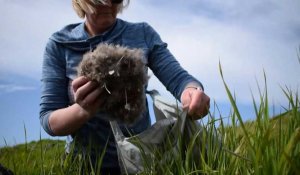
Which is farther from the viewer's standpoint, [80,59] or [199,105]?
[80,59]

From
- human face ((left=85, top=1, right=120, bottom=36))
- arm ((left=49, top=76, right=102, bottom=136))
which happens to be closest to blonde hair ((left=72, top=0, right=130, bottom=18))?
human face ((left=85, top=1, right=120, bottom=36))

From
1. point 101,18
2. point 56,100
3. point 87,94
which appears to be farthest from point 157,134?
point 101,18

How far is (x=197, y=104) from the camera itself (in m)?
2.23

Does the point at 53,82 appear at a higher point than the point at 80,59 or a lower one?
lower

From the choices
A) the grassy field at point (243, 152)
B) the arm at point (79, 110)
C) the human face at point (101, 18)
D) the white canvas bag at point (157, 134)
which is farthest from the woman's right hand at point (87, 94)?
the human face at point (101, 18)

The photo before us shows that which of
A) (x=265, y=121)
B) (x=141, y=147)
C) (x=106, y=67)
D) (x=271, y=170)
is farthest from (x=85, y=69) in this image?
(x=271, y=170)

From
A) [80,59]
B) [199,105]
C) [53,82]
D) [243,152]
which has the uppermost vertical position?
[80,59]

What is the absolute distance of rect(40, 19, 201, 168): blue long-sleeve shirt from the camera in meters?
2.97

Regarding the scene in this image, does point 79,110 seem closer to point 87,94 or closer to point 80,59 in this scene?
point 87,94

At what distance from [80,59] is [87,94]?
76 centimetres

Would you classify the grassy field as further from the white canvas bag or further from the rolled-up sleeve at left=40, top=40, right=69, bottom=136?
the rolled-up sleeve at left=40, top=40, right=69, bottom=136

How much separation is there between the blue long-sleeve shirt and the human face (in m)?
0.05

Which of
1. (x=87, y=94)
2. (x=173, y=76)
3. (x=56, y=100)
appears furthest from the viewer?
(x=56, y=100)

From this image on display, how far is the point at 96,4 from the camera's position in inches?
115
